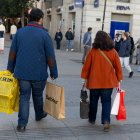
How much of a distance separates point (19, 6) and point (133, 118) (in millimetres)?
37810

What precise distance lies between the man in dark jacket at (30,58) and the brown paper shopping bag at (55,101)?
0.74 feet

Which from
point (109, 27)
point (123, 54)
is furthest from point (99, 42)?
point (109, 27)

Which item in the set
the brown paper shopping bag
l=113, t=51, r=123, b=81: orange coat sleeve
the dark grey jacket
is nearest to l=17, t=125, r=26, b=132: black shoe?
the brown paper shopping bag

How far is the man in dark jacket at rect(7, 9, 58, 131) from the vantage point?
6641 millimetres

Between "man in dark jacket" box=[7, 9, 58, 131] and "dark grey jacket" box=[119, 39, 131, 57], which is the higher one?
"man in dark jacket" box=[7, 9, 58, 131]

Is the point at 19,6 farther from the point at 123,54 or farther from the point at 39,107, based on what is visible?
the point at 39,107

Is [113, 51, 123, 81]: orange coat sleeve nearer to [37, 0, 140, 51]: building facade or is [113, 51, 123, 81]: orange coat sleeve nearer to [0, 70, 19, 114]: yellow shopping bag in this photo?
[0, 70, 19, 114]: yellow shopping bag

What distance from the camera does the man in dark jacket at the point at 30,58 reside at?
6641mm

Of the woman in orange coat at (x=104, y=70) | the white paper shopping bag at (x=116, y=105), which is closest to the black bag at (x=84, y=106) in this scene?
the woman in orange coat at (x=104, y=70)

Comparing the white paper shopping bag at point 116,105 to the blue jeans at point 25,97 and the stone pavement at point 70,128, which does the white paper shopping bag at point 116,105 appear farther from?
the blue jeans at point 25,97

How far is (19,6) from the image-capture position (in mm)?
44750

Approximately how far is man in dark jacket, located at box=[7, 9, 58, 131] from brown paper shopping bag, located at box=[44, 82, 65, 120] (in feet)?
0.74

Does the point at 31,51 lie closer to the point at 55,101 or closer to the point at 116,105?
the point at 55,101

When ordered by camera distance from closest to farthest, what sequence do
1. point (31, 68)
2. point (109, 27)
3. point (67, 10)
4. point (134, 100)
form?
point (31, 68) → point (134, 100) → point (109, 27) → point (67, 10)
